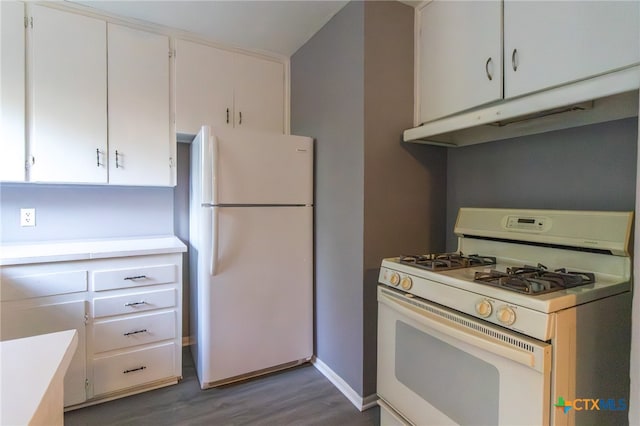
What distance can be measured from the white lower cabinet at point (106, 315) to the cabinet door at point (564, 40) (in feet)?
6.97

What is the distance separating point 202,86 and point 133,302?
1.54 metres

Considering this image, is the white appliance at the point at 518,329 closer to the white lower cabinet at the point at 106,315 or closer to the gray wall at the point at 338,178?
the gray wall at the point at 338,178

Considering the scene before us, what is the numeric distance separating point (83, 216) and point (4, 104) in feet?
2.59

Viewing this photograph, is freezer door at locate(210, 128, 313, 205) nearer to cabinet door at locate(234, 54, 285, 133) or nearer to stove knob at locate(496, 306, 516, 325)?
cabinet door at locate(234, 54, 285, 133)

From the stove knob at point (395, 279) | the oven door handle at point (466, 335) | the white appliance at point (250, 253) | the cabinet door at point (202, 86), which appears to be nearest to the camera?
the oven door handle at point (466, 335)

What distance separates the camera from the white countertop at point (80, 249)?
5.62 ft

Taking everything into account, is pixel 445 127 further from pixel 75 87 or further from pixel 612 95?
pixel 75 87

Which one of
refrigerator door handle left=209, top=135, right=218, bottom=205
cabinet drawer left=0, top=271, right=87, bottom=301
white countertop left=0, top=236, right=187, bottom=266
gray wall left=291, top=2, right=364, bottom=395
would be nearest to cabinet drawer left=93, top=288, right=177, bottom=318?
cabinet drawer left=0, top=271, right=87, bottom=301

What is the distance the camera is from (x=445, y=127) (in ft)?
5.33

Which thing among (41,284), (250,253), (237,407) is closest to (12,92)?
(41,284)

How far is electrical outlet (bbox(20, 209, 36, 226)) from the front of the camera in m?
2.13

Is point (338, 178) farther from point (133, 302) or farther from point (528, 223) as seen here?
point (133, 302)

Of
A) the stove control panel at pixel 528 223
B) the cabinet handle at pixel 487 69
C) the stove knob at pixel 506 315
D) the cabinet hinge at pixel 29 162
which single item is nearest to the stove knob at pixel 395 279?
the stove knob at pixel 506 315

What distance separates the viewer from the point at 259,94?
8.58 feet
